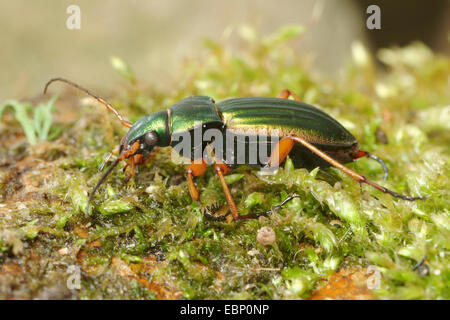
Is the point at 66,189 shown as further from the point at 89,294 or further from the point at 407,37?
the point at 407,37

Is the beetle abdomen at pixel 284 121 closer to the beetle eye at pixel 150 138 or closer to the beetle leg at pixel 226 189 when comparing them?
the beetle leg at pixel 226 189

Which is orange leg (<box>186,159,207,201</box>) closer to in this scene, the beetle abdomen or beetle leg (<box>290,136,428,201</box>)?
the beetle abdomen

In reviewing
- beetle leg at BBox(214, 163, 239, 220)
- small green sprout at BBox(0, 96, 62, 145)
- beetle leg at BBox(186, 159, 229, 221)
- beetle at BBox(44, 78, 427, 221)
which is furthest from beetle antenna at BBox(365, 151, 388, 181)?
small green sprout at BBox(0, 96, 62, 145)

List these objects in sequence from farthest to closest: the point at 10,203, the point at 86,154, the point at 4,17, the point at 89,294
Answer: the point at 4,17 → the point at 86,154 → the point at 10,203 → the point at 89,294

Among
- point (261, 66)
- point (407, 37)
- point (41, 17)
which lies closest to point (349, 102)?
point (261, 66)

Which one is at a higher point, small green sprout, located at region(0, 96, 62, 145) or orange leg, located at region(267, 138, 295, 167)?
small green sprout, located at region(0, 96, 62, 145)

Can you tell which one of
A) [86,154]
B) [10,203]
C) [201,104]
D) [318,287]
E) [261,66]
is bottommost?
[318,287]

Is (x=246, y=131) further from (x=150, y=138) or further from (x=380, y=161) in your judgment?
(x=380, y=161)

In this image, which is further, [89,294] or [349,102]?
[349,102]
